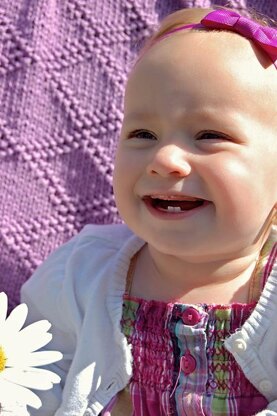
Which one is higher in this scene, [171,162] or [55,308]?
[171,162]

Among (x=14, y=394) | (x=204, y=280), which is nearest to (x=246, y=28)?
(x=204, y=280)

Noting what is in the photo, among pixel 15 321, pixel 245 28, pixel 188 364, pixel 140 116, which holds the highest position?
pixel 245 28

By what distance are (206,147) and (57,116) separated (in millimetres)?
469

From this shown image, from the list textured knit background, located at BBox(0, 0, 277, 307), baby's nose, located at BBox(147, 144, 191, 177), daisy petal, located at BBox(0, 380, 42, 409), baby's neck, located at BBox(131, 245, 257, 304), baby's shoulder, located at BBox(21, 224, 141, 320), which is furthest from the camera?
textured knit background, located at BBox(0, 0, 277, 307)

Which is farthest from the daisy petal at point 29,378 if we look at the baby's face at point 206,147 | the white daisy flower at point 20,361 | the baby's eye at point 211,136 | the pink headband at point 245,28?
the pink headband at point 245,28

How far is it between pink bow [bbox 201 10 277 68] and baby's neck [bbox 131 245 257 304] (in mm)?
305

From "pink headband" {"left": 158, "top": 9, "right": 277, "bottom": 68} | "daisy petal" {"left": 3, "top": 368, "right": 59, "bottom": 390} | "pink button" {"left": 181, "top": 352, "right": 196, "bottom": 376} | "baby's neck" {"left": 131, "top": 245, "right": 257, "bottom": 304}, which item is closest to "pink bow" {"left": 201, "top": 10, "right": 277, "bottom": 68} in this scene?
"pink headband" {"left": 158, "top": 9, "right": 277, "bottom": 68}

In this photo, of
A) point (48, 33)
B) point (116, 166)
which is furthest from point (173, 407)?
point (48, 33)

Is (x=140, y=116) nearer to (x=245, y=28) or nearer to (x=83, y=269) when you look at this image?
(x=245, y=28)

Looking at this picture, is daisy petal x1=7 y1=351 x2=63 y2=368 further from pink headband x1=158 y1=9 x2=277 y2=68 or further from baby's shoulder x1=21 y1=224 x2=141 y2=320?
pink headband x1=158 y1=9 x2=277 y2=68

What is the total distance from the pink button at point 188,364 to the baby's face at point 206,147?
0.15 metres

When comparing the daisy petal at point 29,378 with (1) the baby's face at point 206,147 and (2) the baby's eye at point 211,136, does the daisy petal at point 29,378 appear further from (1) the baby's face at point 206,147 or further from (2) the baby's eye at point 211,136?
(2) the baby's eye at point 211,136

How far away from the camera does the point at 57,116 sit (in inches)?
56.5

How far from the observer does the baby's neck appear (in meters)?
1.13
